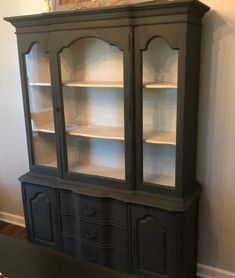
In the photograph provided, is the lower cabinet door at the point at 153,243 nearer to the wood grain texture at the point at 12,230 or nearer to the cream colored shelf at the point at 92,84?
the cream colored shelf at the point at 92,84

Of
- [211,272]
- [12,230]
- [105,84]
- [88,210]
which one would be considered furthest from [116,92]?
[12,230]

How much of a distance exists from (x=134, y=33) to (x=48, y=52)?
2.26 feet

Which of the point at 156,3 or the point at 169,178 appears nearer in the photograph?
the point at 156,3

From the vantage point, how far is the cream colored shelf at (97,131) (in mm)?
2217

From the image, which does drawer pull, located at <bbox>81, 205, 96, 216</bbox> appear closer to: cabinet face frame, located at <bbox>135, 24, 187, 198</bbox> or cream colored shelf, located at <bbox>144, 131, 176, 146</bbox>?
cabinet face frame, located at <bbox>135, 24, 187, 198</bbox>

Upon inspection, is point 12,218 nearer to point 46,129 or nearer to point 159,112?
point 46,129

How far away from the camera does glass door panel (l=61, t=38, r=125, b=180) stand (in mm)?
2195

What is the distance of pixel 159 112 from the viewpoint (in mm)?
2100

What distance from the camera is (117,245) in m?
2.22

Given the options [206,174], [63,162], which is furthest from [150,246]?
[63,162]

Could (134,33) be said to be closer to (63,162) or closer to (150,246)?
(63,162)

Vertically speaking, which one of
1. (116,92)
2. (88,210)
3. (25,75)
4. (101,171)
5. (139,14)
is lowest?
(88,210)

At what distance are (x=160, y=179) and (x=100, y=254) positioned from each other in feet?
2.44

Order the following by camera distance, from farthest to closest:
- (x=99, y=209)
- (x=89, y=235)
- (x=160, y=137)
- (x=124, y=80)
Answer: (x=89, y=235) → (x=99, y=209) → (x=160, y=137) → (x=124, y=80)
